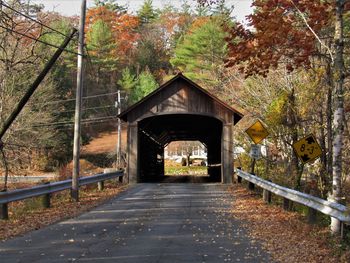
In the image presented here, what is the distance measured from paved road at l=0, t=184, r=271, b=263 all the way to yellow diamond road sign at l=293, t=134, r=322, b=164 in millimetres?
2326

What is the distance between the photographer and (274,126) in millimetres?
19375

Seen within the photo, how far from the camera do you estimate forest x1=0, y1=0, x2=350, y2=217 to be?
41.1 ft

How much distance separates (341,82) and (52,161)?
44505 millimetres

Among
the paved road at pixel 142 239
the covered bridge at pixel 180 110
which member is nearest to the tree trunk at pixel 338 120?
the paved road at pixel 142 239

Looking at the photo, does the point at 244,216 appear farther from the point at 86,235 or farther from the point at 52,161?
the point at 52,161

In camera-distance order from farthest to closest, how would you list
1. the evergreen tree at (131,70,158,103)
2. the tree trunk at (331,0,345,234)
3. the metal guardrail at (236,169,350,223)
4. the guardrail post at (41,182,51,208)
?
the evergreen tree at (131,70,158,103) → the guardrail post at (41,182,51,208) → the tree trunk at (331,0,345,234) → the metal guardrail at (236,169,350,223)

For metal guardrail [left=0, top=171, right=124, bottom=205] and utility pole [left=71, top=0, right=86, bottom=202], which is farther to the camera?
utility pole [left=71, top=0, right=86, bottom=202]

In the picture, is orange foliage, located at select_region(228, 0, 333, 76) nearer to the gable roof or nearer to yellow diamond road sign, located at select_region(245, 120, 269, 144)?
yellow diamond road sign, located at select_region(245, 120, 269, 144)

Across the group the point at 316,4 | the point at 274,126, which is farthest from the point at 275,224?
the point at 274,126

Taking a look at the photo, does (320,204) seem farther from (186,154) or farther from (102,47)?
(186,154)

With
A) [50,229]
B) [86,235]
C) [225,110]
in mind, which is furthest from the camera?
[225,110]

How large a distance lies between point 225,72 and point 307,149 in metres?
21.4

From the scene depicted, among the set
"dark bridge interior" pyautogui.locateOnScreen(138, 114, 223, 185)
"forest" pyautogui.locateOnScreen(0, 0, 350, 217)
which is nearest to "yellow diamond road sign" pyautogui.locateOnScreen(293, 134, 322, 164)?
"forest" pyautogui.locateOnScreen(0, 0, 350, 217)

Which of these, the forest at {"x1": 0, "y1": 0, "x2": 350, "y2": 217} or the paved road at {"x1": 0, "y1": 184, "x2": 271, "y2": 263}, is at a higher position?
the forest at {"x1": 0, "y1": 0, "x2": 350, "y2": 217}
